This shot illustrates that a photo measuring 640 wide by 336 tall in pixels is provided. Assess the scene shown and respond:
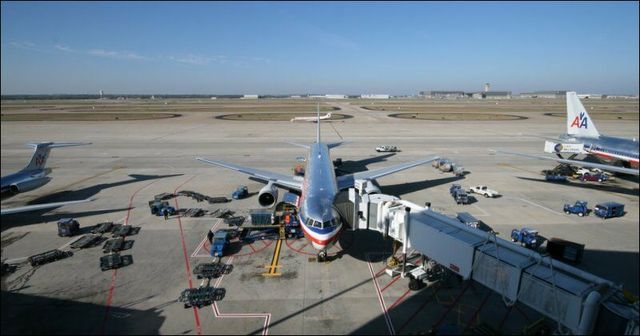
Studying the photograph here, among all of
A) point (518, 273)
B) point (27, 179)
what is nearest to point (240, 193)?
point (27, 179)

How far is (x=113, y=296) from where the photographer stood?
1806cm

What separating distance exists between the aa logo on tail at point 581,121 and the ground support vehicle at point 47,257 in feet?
177

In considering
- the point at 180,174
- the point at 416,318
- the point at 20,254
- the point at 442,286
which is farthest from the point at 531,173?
the point at 20,254

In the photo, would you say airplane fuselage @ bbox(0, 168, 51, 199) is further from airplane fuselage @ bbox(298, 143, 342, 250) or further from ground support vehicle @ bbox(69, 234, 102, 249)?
airplane fuselage @ bbox(298, 143, 342, 250)

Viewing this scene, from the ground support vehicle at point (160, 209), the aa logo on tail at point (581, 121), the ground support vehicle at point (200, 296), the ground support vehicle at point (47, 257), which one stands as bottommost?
the ground support vehicle at point (200, 296)

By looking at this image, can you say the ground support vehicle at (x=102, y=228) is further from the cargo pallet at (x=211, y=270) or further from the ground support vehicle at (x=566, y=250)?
the ground support vehicle at (x=566, y=250)

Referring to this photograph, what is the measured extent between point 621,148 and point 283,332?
2691 cm

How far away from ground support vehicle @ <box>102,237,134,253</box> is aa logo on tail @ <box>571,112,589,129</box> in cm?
5034

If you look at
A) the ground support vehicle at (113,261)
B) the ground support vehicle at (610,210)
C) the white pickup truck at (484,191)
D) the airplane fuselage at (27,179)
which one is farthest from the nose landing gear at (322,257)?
the ground support vehicle at (610,210)

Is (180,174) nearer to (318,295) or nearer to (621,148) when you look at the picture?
(318,295)

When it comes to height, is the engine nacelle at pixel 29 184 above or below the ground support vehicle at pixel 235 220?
above

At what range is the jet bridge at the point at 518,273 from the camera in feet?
32.4

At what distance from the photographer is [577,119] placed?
40562mm

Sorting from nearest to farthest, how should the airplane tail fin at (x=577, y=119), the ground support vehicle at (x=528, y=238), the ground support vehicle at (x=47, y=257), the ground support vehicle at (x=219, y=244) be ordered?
the ground support vehicle at (x=47, y=257)
the ground support vehicle at (x=219, y=244)
the ground support vehicle at (x=528, y=238)
the airplane tail fin at (x=577, y=119)
